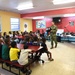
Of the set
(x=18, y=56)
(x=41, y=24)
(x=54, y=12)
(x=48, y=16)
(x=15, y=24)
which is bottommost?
(x=18, y=56)

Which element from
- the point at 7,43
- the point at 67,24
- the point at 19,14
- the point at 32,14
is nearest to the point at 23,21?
the point at 19,14

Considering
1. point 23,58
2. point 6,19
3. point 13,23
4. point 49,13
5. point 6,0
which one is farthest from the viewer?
point 13,23

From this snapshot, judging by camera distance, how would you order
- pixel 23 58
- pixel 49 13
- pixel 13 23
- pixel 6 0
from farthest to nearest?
1. pixel 13 23
2. pixel 49 13
3. pixel 6 0
4. pixel 23 58

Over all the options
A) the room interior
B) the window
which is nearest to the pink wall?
the room interior

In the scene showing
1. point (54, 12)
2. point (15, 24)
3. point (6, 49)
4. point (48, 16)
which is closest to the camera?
point (6, 49)

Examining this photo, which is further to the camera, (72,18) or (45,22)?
Answer: (45,22)

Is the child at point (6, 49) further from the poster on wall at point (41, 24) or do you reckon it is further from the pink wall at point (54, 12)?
the poster on wall at point (41, 24)

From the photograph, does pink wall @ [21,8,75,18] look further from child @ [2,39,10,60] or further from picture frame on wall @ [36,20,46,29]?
child @ [2,39,10,60]

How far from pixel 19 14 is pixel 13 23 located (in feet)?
3.49

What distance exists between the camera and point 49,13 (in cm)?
752

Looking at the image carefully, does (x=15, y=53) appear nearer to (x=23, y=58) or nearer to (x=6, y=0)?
(x=23, y=58)

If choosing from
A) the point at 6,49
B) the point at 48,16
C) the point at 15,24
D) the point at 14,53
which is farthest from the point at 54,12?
the point at 14,53

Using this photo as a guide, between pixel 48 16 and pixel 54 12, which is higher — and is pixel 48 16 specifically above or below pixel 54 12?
below

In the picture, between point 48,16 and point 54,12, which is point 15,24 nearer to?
point 48,16
